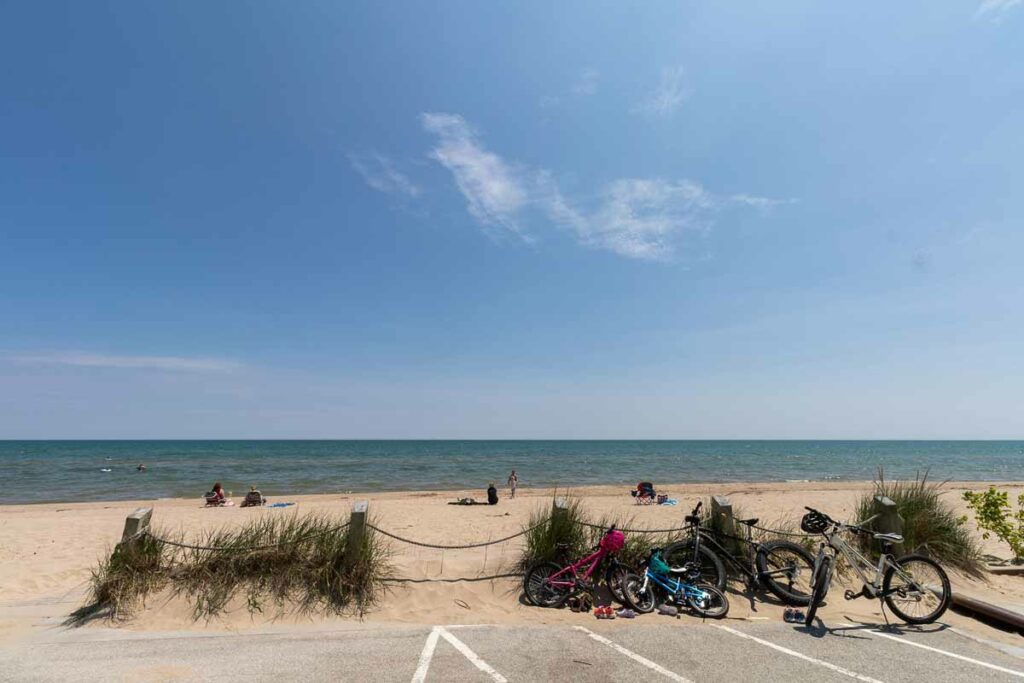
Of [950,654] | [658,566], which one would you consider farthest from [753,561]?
[950,654]

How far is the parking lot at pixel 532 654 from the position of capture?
4.52 metres

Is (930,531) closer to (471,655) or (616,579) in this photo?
(616,579)

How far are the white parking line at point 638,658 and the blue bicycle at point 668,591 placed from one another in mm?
924

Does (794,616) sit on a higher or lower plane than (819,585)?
lower

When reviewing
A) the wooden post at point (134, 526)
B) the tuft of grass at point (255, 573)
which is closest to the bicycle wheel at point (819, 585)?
the tuft of grass at point (255, 573)

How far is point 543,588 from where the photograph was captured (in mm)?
6523

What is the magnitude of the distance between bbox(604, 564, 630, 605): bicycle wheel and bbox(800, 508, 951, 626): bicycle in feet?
7.14

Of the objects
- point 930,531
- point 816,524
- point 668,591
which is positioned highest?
point 816,524

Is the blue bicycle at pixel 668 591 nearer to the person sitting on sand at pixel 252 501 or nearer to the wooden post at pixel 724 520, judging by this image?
the wooden post at pixel 724 520

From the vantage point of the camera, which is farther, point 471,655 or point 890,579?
point 890,579

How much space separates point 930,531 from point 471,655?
26.5 feet

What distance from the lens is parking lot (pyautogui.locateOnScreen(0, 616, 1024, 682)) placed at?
452 centimetres

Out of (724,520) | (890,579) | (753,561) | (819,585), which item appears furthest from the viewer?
(724,520)

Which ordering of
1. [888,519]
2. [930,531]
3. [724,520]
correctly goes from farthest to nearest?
[930,531]
[888,519]
[724,520]
